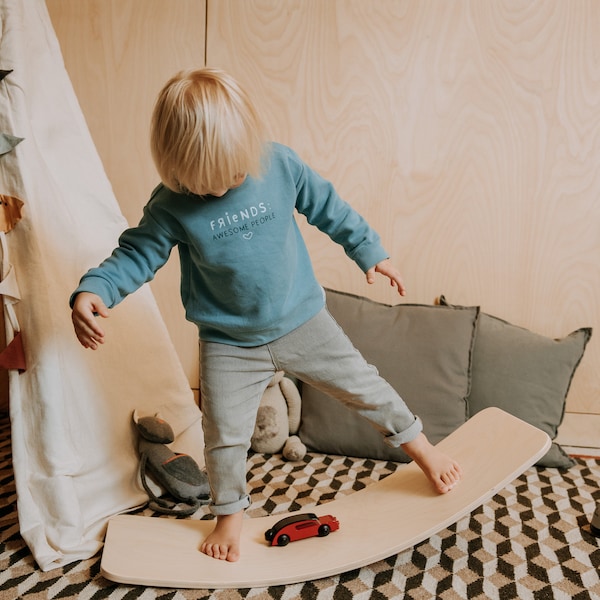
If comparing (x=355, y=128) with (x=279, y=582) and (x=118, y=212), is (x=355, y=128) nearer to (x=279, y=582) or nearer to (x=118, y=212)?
(x=118, y=212)

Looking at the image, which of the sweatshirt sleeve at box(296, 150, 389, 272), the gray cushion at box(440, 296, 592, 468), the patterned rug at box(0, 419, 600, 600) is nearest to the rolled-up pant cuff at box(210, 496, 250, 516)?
the patterned rug at box(0, 419, 600, 600)

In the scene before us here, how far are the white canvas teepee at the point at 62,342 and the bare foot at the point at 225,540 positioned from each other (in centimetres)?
24

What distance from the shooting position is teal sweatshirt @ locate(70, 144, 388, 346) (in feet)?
3.31

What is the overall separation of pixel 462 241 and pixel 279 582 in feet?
3.31

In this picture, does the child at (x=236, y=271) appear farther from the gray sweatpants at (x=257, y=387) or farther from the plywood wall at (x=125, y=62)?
the plywood wall at (x=125, y=62)

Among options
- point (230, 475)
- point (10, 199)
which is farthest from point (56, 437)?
point (10, 199)

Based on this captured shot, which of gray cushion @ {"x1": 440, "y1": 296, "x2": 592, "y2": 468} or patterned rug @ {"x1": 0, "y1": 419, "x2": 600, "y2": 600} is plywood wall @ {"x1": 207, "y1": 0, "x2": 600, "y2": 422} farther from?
patterned rug @ {"x1": 0, "y1": 419, "x2": 600, "y2": 600}

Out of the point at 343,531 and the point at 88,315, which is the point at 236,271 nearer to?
the point at 88,315

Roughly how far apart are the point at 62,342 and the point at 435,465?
2.70 feet

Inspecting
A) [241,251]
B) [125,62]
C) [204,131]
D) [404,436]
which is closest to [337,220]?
[241,251]

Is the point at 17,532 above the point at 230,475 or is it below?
below

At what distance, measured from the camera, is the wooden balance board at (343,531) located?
1064 millimetres

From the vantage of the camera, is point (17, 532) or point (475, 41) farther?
point (475, 41)

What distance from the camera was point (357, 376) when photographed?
1.16 metres
